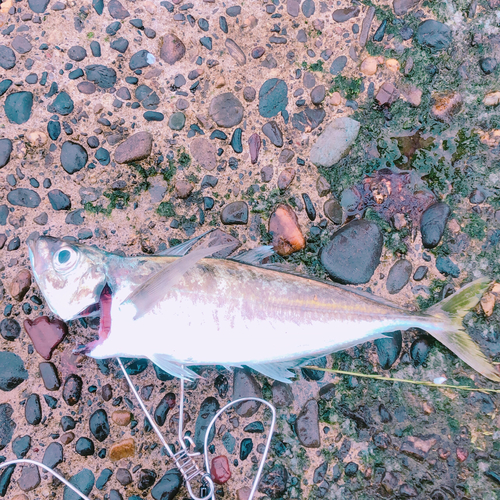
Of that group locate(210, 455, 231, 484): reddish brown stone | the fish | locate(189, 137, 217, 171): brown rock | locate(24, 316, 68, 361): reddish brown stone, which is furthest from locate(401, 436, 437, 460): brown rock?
locate(24, 316, 68, 361): reddish brown stone

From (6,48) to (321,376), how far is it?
3.63 metres

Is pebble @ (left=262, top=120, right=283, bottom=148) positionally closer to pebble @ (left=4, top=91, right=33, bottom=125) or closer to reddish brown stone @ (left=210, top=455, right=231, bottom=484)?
pebble @ (left=4, top=91, right=33, bottom=125)

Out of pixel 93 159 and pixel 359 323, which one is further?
pixel 93 159

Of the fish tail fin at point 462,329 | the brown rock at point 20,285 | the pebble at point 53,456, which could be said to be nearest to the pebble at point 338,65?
the fish tail fin at point 462,329

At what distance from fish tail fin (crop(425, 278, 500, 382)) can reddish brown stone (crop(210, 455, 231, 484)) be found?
1.87m

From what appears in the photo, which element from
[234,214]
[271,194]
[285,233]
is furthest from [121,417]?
[271,194]

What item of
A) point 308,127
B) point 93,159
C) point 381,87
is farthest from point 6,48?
point 381,87

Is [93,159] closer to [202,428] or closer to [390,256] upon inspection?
[202,428]

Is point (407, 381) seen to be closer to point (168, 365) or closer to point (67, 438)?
point (168, 365)

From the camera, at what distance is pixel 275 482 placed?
9.33ft

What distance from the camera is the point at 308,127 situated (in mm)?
3076

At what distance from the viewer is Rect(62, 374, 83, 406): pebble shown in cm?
284

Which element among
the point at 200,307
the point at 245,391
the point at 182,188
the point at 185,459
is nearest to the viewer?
the point at 200,307

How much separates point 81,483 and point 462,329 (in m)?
3.09
